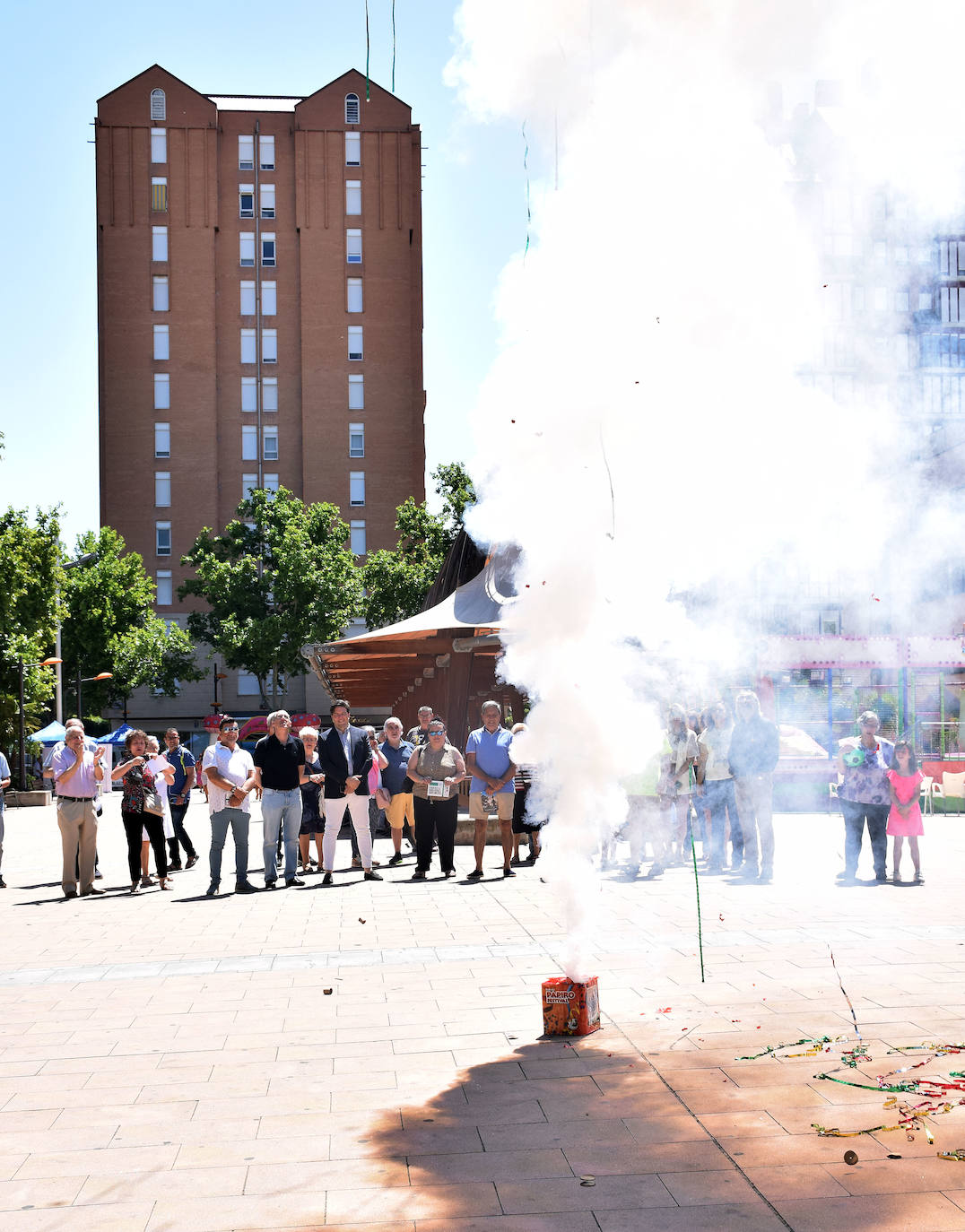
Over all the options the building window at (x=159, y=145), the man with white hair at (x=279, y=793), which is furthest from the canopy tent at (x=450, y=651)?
the building window at (x=159, y=145)

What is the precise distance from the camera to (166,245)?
60594 millimetres

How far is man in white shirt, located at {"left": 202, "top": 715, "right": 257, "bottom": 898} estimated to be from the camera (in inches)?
469

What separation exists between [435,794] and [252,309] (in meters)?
53.8

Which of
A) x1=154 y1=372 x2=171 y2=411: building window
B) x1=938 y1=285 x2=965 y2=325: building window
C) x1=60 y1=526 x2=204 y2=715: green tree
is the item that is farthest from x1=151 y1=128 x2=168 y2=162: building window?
x1=938 y1=285 x2=965 y2=325: building window

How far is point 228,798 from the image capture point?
472 inches

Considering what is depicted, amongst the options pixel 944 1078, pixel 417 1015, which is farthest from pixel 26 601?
pixel 944 1078

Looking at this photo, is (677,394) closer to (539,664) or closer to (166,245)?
(539,664)

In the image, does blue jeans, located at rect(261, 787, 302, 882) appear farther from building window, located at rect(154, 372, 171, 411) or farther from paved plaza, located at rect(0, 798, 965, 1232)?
building window, located at rect(154, 372, 171, 411)

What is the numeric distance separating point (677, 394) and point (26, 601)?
33658 mm

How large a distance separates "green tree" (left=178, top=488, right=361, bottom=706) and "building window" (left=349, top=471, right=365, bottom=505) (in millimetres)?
6440

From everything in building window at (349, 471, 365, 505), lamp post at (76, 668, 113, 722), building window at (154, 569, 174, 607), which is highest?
building window at (349, 471, 365, 505)

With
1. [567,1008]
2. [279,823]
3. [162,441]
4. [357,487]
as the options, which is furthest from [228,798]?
[162,441]

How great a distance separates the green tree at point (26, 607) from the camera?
33.8 m

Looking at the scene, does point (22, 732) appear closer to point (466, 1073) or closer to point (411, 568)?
point (411, 568)
